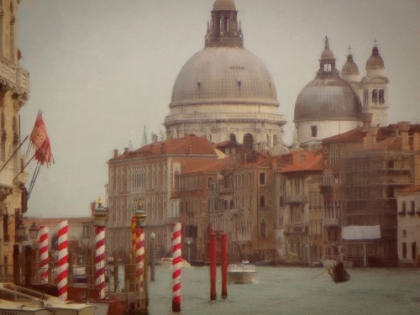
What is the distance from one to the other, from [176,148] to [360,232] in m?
22.1

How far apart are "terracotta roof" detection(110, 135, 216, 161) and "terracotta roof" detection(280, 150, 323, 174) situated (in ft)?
32.6

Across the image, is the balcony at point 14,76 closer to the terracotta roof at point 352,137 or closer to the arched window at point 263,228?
the terracotta roof at point 352,137

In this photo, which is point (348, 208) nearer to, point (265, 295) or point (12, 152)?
point (265, 295)

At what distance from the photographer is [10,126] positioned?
81.6 ft

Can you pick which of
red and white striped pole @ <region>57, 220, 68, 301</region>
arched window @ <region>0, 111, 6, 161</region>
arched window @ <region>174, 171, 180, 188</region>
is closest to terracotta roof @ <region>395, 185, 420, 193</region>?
arched window @ <region>174, 171, 180, 188</region>

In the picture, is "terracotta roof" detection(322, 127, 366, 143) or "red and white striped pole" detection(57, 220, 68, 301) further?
"terracotta roof" detection(322, 127, 366, 143)

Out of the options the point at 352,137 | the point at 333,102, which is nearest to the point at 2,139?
the point at 352,137

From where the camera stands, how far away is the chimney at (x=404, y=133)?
54031 millimetres

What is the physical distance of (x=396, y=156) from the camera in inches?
2141

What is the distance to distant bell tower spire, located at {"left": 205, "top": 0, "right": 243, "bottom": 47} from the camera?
8694cm

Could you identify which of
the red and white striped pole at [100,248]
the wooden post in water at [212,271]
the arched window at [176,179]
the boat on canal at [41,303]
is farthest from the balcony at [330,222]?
the boat on canal at [41,303]

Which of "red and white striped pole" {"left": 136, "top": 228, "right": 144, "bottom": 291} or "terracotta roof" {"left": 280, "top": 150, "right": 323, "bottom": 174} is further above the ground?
"terracotta roof" {"left": 280, "top": 150, "right": 323, "bottom": 174}

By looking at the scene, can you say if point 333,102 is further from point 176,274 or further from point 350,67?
point 176,274

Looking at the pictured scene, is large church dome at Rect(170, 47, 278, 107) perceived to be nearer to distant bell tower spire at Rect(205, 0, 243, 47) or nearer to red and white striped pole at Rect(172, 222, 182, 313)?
distant bell tower spire at Rect(205, 0, 243, 47)
